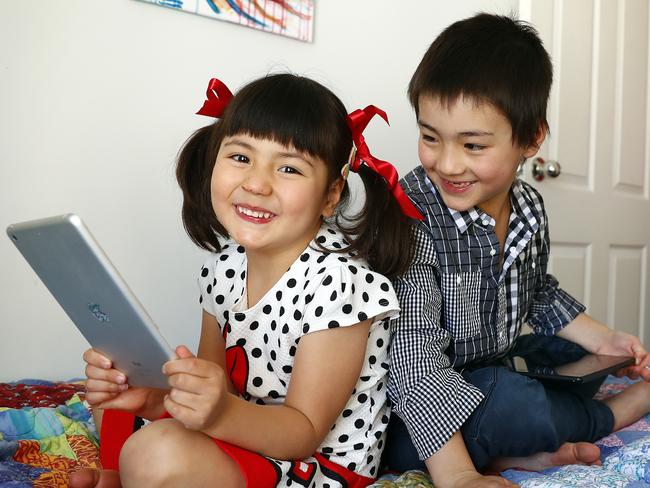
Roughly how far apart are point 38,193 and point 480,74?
953 mm

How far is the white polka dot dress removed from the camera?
0.94m

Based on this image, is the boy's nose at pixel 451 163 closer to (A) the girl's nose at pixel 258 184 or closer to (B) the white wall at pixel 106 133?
(A) the girl's nose at pixel 258 184

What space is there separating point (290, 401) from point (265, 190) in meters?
0.29

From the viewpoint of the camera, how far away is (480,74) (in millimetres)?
1152

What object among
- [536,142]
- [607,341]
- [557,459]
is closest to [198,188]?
[536,142]

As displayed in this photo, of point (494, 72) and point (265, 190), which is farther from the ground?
point (494, 72)

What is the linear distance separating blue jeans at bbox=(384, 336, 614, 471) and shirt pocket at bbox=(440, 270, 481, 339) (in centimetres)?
9

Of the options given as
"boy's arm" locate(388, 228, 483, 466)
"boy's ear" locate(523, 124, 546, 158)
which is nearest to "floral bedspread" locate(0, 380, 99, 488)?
"boy's arm" locate(388, 228, 483, 466)

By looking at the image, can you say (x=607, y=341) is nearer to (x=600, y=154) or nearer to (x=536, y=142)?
(x=536, y=142)

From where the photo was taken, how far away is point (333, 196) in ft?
3.49

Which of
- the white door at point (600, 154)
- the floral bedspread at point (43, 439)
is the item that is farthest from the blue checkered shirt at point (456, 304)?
the white door at point (600, 154)

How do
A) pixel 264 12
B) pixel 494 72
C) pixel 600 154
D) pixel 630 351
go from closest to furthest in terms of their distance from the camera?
pixel 494 72, pixel 630 351, pixel 264 12, pixel 600 154

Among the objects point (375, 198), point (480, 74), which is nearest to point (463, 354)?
point (375, 198)

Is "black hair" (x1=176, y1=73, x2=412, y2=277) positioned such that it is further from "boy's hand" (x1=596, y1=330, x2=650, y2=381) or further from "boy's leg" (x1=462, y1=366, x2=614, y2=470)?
"boy's hand" (x1=596, y1=330, x2=650, y2=381)
